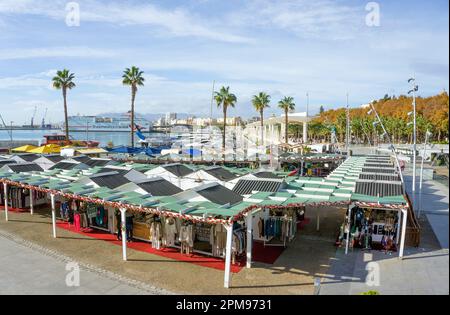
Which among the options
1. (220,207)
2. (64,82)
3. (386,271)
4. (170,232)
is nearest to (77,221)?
(170,232)

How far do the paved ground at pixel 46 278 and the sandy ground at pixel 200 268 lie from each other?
62 centimetres

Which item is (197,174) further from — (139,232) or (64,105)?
(64,105)

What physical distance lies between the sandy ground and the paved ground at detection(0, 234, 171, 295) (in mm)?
622

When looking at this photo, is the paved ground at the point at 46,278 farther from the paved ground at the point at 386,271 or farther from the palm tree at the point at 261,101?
the palm tree at the point at 261,101

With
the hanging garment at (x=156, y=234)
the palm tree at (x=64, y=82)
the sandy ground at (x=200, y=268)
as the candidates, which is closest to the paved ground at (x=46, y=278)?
the sandy ground at (x=200, y=268)

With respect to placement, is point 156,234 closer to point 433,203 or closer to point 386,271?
point 386,271

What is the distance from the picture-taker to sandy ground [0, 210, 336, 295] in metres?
11.2

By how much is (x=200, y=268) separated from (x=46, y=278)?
5121mm

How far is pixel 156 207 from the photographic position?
1319 cm

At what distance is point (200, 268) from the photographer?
1271cm

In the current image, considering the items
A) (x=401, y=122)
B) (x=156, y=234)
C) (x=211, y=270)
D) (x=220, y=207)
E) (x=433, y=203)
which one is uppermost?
(x=401, y=122)

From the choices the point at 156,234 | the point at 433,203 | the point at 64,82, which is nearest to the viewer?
the point at 156,234
